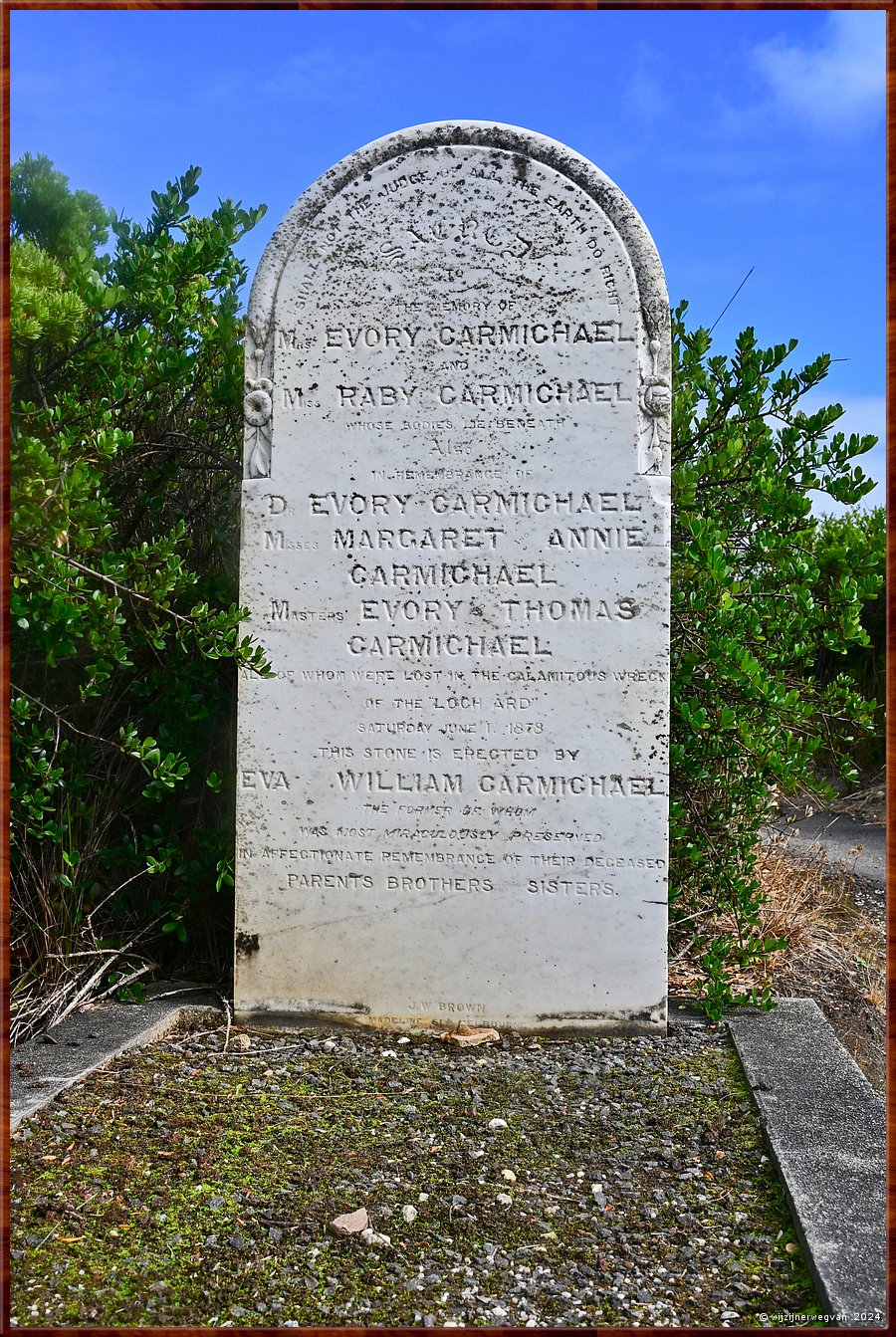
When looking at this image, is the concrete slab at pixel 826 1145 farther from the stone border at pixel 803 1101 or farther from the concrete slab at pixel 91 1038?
the concrete slab at pixel 91 1038

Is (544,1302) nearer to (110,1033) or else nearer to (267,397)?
(110,1033)

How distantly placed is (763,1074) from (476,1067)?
941 mm

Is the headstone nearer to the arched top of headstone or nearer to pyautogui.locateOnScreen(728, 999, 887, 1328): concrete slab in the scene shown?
the arched top of headstone

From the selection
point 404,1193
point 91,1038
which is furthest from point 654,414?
point 91,1038

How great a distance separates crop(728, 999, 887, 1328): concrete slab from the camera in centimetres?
239

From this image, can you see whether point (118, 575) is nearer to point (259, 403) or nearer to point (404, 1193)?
point (259, 403)

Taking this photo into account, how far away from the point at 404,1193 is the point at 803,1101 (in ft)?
4.32

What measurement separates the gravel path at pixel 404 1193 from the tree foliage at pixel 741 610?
1.06 meters

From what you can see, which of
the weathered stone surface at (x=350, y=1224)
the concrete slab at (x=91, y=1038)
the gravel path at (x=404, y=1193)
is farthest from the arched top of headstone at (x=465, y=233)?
the weathered stone surface at (x=350, y=1224)

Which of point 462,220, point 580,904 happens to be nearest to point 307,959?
point 580,904

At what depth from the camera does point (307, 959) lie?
4059mm

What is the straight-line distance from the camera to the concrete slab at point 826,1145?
2.39m

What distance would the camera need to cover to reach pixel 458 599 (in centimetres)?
407

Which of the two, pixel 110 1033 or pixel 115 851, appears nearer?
pixel 110 1033
